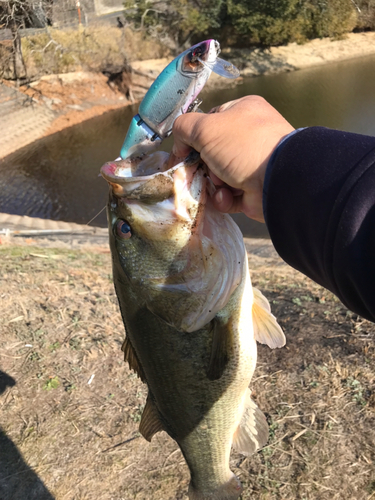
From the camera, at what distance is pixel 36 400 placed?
3896mm

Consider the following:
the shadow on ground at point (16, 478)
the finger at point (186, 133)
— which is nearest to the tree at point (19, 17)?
the shadow on ground at point (16, 478)

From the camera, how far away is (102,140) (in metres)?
18.5

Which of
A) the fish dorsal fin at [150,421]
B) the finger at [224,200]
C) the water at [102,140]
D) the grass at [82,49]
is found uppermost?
the finger at [224,200]

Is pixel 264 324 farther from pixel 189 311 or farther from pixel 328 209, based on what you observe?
pixel 328 209

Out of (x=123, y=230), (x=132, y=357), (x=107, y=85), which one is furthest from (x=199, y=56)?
(x=107, y=85)

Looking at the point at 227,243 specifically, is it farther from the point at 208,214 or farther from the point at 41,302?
the point at 41,302

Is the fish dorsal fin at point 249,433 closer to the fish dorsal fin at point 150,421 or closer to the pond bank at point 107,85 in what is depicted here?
the fish dorsal fin at point 150,421

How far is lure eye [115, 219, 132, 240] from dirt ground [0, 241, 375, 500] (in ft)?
7.41

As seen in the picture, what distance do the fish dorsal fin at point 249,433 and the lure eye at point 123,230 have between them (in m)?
1.21

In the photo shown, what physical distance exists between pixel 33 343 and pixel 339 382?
3067mm

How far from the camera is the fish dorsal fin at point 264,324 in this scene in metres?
2.20

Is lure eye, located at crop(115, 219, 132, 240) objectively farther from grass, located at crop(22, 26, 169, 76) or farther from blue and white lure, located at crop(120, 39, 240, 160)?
grass, located at crop(22, 26, 169, 76)

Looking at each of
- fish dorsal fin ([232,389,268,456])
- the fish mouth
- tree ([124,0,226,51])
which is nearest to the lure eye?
the fish mouth

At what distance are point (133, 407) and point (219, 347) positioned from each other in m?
2.09
